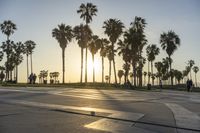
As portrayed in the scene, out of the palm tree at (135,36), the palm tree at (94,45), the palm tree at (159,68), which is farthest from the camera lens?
the palm tree at (159,68)

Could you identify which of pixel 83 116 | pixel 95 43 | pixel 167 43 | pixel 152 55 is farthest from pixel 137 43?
pixel 83 116

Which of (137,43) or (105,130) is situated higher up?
(137,43)

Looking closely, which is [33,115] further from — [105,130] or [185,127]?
[185,127]

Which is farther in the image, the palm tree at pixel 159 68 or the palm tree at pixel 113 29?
the palm tree at pixel 159 68

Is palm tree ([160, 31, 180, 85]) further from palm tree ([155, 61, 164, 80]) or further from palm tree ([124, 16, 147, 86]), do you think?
palm tree ([155, 61, 164, 80])

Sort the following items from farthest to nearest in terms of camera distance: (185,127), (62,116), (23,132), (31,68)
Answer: (31,68) < (62,116) < (185,127) < (23,132)

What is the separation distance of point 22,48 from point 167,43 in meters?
45.0

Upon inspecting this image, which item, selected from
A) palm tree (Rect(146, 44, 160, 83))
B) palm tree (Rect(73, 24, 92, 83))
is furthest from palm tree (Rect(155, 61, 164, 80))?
palm tree (Rect(73, 24, 92, 83))

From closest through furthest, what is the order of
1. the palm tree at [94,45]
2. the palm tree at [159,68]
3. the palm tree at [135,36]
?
the palm tree at [135,36] → the palm tree at [94,45] → the palm tree at [159,68]

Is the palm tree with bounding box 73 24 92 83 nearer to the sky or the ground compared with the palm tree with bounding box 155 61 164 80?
nearer to the sky

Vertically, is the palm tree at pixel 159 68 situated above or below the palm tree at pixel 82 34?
below

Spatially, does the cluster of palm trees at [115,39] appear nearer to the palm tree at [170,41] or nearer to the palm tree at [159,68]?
the palm tree at [170,41]

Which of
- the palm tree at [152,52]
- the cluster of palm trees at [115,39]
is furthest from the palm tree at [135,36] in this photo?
the palm tree at [152,52]

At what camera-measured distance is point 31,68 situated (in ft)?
328
